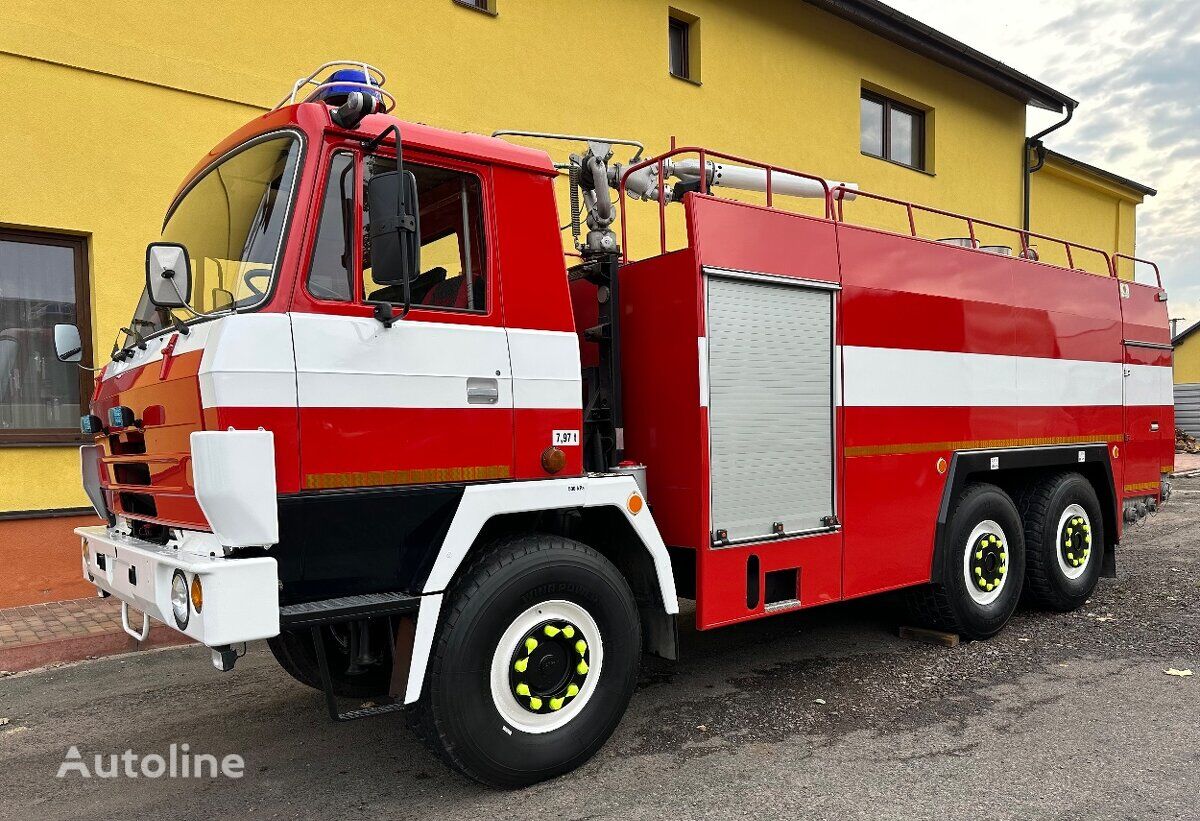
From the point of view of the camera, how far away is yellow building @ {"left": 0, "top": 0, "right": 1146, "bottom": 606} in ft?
21.8

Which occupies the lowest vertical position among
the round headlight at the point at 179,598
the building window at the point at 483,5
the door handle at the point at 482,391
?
the round headlight at the point at 179,598

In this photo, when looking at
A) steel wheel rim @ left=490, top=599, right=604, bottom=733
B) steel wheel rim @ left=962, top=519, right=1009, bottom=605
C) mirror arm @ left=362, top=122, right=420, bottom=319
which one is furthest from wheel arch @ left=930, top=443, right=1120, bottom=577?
mirror arm @ left=362, top=122, right=420, bottom=319

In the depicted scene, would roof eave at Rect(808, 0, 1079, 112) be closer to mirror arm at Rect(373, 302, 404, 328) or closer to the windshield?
the windshield

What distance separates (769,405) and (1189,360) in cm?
3536

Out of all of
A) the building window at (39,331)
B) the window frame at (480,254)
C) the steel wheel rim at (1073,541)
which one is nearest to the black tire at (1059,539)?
the steel wheel rim at (1073,541)

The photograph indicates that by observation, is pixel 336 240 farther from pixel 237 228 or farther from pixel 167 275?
pixel 167 275

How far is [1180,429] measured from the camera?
84.2ft

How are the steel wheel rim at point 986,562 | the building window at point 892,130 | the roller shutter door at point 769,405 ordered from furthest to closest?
the building window at point 892,130 → the steel wheel rim at point 986,562 → the roller shutter door at point 769,405

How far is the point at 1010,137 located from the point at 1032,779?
595 inches

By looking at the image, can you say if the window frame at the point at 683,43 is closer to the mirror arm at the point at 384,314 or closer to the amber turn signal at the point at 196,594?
the mirror arm at the point at 384,314

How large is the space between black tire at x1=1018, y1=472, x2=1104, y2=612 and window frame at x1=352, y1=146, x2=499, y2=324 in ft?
15.1

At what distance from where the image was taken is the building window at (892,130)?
13.7 meters

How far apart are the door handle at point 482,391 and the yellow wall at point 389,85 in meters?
2.61

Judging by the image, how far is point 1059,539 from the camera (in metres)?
6.41
